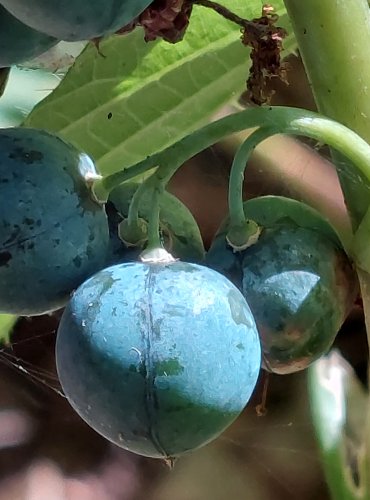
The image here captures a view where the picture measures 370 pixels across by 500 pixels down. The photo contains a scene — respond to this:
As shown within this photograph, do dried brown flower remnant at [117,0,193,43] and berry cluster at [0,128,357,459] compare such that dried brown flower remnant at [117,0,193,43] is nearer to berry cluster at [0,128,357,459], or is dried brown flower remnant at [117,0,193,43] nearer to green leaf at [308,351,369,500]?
berry cluster at [0,128,357,459]

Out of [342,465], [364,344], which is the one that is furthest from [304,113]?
[364,344]

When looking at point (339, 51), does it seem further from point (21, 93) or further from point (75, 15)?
point (21, 93)

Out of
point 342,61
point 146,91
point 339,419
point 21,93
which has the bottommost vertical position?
point 339,419

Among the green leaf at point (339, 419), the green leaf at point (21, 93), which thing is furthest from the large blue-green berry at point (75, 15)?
the green leaf at point (339, 419)

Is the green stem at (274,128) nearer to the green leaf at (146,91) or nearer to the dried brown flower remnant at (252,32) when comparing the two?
the dried brown flower remnant at (252,32)

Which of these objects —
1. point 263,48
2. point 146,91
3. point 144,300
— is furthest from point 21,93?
point 144,300

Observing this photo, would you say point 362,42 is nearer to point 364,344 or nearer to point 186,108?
point 186,108

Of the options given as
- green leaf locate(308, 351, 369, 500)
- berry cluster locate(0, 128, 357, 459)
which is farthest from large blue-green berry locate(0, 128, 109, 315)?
green leaf locate(308, 351, 369, 500)
